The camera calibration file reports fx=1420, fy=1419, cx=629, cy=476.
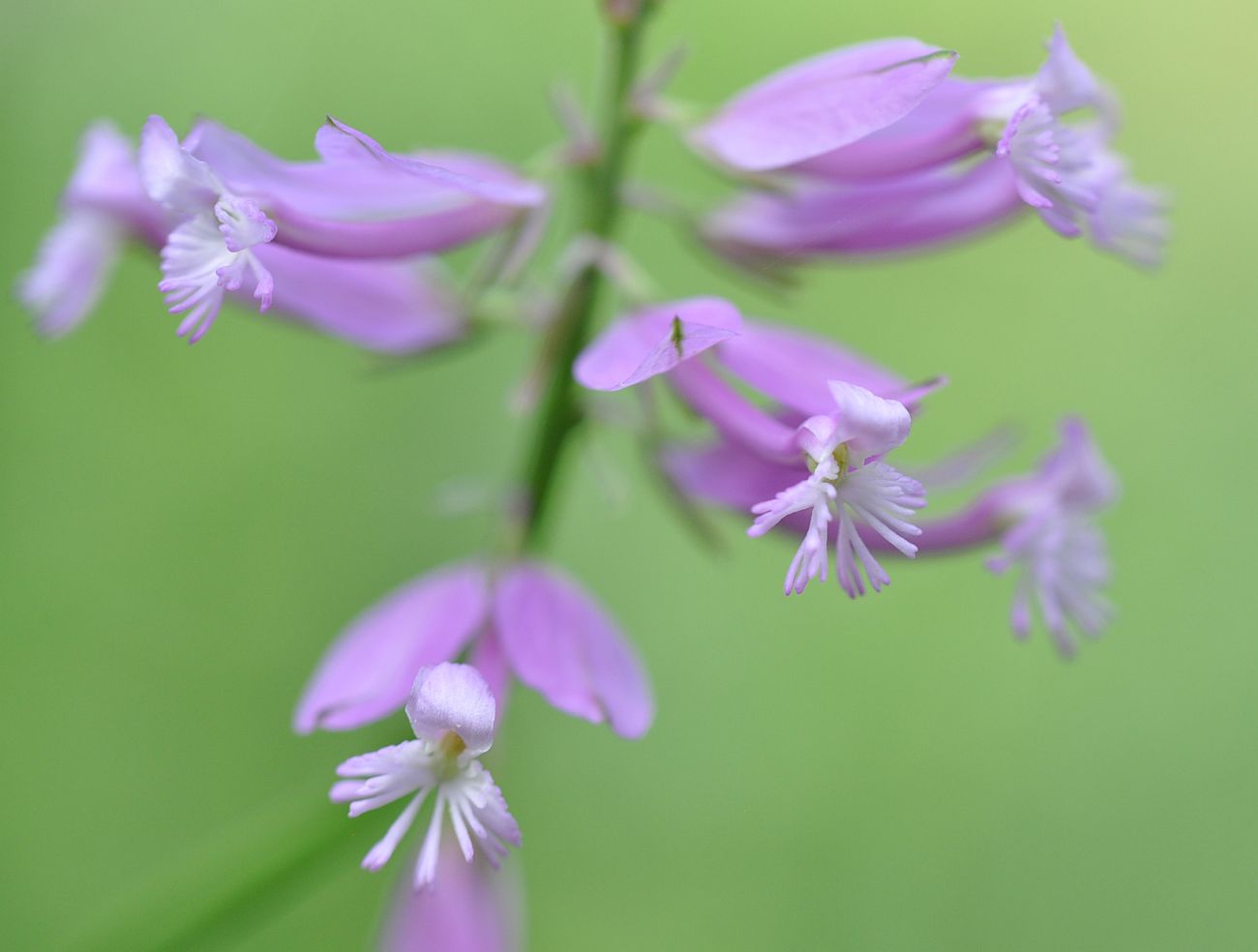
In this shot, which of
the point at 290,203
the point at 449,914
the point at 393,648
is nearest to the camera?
the point at 290,203

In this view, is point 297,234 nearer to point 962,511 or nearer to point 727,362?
point 727,362

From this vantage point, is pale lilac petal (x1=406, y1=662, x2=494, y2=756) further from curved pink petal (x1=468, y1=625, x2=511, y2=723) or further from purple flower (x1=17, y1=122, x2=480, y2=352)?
purple flower (x1=17, y1=122, x2=480, y2=352)

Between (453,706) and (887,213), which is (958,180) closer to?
(887,213)

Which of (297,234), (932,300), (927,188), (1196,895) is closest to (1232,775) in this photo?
(1196,895)

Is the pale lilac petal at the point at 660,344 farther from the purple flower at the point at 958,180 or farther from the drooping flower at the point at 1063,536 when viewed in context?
the drooping flower at the point at 1063,536

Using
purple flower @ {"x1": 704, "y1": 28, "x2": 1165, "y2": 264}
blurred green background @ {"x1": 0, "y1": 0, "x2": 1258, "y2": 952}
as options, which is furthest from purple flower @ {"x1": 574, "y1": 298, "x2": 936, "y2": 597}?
blurred green background @ {"x1": 0, "y1": 0, "x2": 1258, "y2": 952}

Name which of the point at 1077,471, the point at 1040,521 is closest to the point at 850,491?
the point at 1040,521
